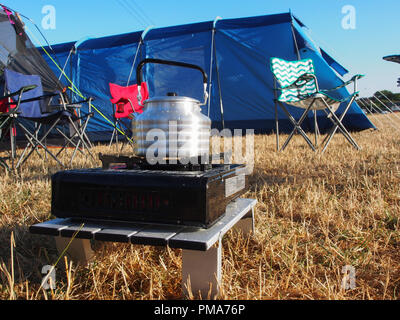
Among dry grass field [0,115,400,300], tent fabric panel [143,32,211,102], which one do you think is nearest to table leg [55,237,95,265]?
dry grass field [0,115,400,300]

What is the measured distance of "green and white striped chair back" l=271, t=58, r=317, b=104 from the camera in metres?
4.52

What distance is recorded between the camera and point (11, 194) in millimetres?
2252

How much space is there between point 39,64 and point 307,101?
5.03 metres

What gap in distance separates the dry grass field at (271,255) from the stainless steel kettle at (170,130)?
A: 423 millimetres

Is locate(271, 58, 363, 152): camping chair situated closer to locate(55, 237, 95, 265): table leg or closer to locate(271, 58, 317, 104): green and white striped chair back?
locate(271, 58, 317, 104): green and white striped chair back

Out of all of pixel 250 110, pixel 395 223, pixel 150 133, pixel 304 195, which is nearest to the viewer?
pixel 150 133

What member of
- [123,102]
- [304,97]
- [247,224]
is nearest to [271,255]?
[247,224]

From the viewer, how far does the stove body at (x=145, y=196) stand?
39.9 inches

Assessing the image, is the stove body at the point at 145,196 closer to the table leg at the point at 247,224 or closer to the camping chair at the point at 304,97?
the table leg at the point at 247,224

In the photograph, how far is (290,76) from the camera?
5094mm

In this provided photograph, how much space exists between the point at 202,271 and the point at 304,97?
147 inches

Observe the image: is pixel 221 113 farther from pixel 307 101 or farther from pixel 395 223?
pixel 395 223

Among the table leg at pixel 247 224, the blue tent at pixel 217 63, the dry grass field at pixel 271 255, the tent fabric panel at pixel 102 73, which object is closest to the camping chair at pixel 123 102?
the blue tent at pixel 217 63
